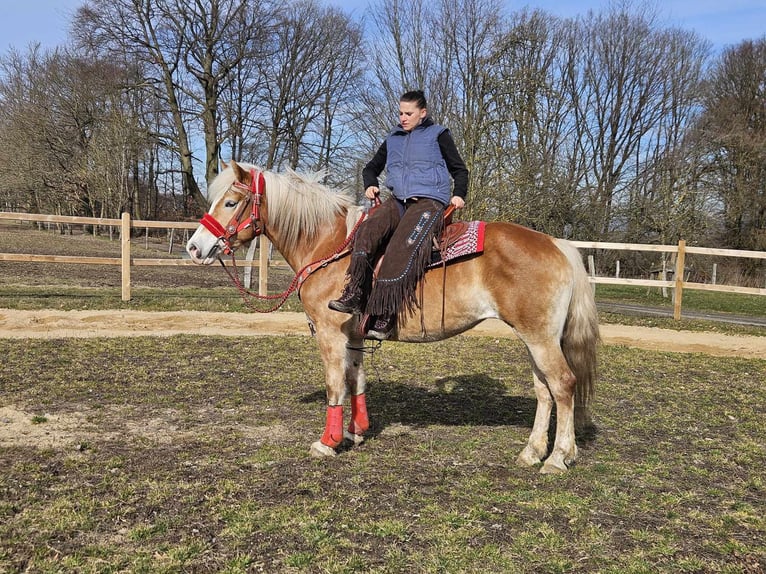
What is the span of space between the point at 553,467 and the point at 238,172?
3395 millimetres

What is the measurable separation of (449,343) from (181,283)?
10.4 metres

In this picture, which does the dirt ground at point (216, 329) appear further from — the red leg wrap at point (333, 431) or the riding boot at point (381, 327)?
the riding boot at point (381, 327)

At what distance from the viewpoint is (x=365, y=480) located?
13.7 feet

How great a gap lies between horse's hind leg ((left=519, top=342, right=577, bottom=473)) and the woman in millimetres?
1083

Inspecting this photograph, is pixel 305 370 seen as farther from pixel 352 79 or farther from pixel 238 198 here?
pixel 352 79

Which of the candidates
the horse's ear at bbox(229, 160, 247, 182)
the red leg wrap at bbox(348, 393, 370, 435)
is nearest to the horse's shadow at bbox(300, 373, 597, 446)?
the red leg wrap at bbox(348, 393, 370, 435)

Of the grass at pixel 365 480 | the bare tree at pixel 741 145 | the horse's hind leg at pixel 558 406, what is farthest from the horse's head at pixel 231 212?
the bare tree at pixel 741 145

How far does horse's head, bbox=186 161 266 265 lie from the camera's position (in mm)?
4676

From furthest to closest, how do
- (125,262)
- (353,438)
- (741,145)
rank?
(741,145)
(125,262)
(353,438)

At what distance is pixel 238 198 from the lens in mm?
4777

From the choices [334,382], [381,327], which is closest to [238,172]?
[381,327]

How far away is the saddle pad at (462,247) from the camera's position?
14.7 ft

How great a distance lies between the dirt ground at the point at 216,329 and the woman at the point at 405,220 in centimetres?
649

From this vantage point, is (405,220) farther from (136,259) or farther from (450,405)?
(136,259)
